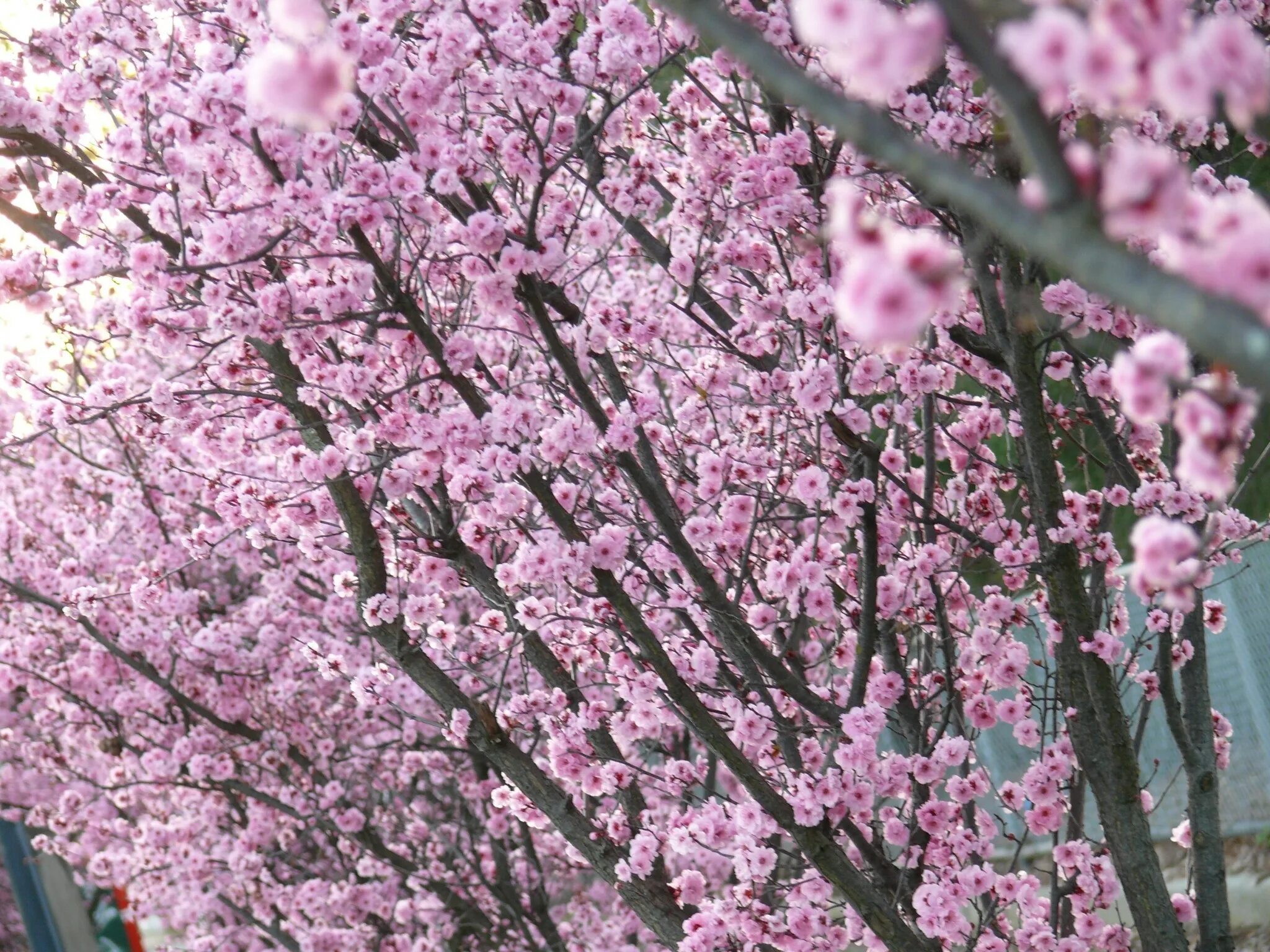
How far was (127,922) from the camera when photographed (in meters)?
9.05

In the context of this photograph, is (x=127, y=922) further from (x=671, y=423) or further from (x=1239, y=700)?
(x=1239, y=700)

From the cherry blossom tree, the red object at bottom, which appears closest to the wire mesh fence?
the cherry blossom tree

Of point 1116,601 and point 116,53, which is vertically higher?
point 116,53

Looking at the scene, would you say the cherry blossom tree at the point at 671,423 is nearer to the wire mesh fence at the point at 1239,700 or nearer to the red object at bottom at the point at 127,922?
the wire mesh fence at the point at 1239,700

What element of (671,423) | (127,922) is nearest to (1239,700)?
(671,423)

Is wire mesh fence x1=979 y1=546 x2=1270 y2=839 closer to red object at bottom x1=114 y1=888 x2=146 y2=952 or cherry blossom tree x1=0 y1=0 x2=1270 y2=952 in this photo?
cherry blossom tree x1=0 y1=0 x2=1270 y2=952

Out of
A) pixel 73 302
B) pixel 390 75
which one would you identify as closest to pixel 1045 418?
pixel 390 75

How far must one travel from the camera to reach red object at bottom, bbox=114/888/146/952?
877 centimetres

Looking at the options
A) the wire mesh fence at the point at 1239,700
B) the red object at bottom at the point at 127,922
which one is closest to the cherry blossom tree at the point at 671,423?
the wire mesh fence at the point at 1239,700

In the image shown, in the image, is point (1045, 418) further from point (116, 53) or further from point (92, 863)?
point (92, 863)

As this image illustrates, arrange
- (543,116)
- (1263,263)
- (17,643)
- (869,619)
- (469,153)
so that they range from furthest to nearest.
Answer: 1. (17,643)
2. (543,116)
3. (869,619)
4. (469,153)
5. (1263,263)

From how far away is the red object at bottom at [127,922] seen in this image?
8766mm

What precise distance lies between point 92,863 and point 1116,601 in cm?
629

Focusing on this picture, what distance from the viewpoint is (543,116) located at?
14.4 ft
